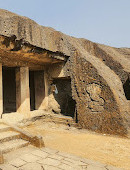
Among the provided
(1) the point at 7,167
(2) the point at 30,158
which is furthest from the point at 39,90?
(1) the point at 7,167

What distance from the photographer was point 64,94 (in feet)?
26.2

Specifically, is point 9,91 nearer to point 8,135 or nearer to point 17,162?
point 8,135

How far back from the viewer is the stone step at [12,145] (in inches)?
119

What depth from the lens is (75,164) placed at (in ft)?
8.59

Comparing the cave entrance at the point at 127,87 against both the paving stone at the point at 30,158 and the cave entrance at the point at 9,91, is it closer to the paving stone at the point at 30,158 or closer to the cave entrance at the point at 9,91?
the paving stone at the point at 30,158

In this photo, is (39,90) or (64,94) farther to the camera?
(64,94)

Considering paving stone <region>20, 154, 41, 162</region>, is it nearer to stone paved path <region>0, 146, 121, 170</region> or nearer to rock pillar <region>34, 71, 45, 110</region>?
stone paved path <region>0, 146, 121, 170</region>

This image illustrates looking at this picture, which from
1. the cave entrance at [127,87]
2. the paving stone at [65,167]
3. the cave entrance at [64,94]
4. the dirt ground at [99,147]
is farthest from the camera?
the cave entrance at [64,94]

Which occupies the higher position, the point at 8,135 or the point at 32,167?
the point at 8,135

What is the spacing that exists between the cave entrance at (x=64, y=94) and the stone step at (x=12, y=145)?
4.28 meters

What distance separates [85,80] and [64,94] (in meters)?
2.39

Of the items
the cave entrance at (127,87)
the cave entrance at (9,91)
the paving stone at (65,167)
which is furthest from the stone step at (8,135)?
the cave entrance at (127,87)

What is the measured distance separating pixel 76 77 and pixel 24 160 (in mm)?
4138

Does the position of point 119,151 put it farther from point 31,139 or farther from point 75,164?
point 31,139
